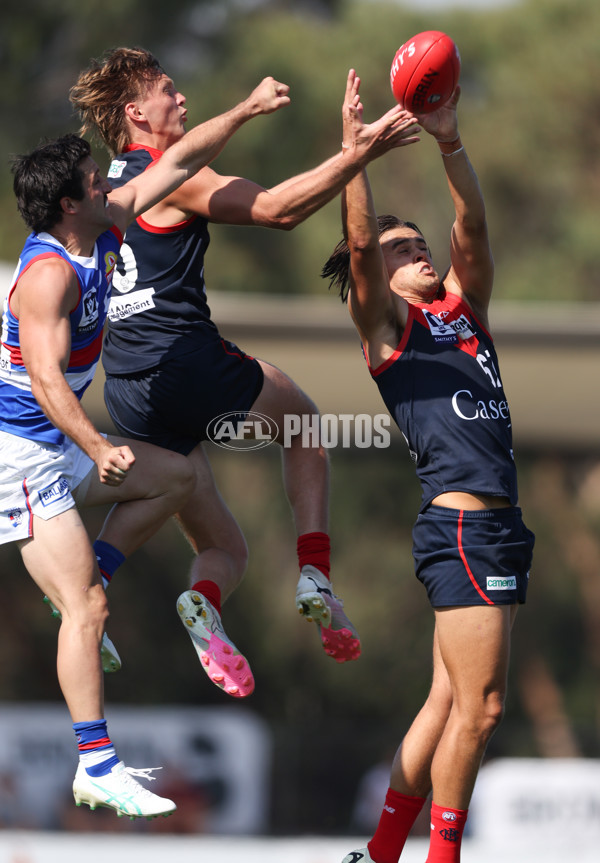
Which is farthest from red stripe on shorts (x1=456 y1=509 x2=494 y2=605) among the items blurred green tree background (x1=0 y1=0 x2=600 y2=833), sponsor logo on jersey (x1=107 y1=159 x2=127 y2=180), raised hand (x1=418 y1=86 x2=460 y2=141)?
blurred green tree background (x1=0 y1=0 x2=600 y2=833)

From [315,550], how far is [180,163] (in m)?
1.71

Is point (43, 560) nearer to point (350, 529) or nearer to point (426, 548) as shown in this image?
point (426, 548)

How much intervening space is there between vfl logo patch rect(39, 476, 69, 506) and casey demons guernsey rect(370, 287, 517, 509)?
4.36 ft

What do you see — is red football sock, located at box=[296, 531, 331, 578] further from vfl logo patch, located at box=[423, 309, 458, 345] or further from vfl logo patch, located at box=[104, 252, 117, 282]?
vfl logo patch, located at box=[104, 252, 117, 282]

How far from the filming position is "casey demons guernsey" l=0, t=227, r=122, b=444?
4.72 metres

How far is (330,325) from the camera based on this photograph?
1124cm

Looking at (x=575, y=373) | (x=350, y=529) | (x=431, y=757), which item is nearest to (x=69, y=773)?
(x=575, y=373)

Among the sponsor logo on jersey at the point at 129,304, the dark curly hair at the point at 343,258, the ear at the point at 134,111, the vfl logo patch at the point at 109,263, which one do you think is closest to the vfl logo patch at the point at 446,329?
the dark curly hair at the point at 343,258

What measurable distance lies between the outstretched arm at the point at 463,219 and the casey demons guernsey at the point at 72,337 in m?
1.34

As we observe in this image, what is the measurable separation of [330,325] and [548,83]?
12144 millimetres

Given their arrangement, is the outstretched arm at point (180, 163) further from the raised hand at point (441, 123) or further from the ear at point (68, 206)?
the raised hand at point (441, 123)

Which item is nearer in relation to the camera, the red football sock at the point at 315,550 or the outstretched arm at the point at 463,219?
the outstretched arm at the point at 463,219

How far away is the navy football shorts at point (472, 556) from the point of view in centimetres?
480

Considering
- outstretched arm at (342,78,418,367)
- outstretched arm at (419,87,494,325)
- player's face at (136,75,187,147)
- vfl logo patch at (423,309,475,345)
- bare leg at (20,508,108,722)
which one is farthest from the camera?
player's face at (136,75,187,147)
